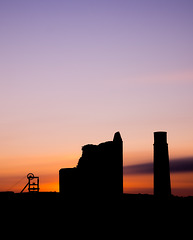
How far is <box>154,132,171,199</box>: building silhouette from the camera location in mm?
21188

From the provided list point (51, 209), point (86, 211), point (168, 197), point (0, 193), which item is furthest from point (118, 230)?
point (0, 193)

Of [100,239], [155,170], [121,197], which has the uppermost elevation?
[155,170]

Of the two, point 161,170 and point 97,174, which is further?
point 161,170

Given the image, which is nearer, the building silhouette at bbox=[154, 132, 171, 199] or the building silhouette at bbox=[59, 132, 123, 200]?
the building silhouette at bbox=[59, 132, 123, 200]

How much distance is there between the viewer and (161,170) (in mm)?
21328

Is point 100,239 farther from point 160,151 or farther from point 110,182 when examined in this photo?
point 160,151

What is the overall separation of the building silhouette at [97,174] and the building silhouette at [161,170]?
2.99m

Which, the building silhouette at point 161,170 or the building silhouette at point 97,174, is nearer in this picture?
the building silhouette at point 97,174

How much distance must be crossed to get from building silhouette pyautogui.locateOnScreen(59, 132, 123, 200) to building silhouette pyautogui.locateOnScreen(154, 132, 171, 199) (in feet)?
9.81

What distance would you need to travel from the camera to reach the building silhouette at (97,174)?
1872 centimetres

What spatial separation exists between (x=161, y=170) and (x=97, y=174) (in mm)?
4153

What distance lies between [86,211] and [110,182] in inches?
68.8

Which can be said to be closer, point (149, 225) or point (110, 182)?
point (149, 225)

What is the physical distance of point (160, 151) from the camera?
2152 cm
